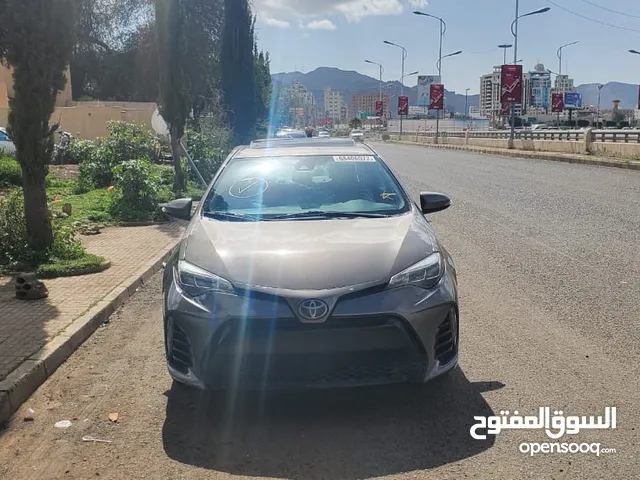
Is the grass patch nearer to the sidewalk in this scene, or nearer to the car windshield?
the sidewalk

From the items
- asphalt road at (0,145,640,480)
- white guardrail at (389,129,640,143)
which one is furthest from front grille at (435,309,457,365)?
white guardrail at (389,129,640,143)

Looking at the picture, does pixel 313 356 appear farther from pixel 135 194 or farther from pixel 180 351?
pixel 135 194

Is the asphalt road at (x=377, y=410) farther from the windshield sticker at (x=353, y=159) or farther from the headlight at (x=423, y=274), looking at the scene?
the windshield sticker at (x=353, y=159)

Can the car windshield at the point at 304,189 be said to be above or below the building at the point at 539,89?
below

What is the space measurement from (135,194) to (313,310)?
943cm

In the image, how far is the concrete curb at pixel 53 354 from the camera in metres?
4.28

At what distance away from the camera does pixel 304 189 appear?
211 inches

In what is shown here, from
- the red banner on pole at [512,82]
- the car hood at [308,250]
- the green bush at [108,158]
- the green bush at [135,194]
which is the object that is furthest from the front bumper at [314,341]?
the red banner on pole at [512,82]

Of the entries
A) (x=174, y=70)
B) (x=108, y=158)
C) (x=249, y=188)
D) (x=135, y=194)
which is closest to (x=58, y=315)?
(x=249, y=188)

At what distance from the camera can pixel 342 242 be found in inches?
163

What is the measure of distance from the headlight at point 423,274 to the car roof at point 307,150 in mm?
2029

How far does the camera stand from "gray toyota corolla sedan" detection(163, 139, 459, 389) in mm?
3639

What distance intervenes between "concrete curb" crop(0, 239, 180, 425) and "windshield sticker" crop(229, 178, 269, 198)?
1819 mm

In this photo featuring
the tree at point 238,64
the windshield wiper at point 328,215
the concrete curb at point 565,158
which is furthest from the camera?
the tree at point 238,64
